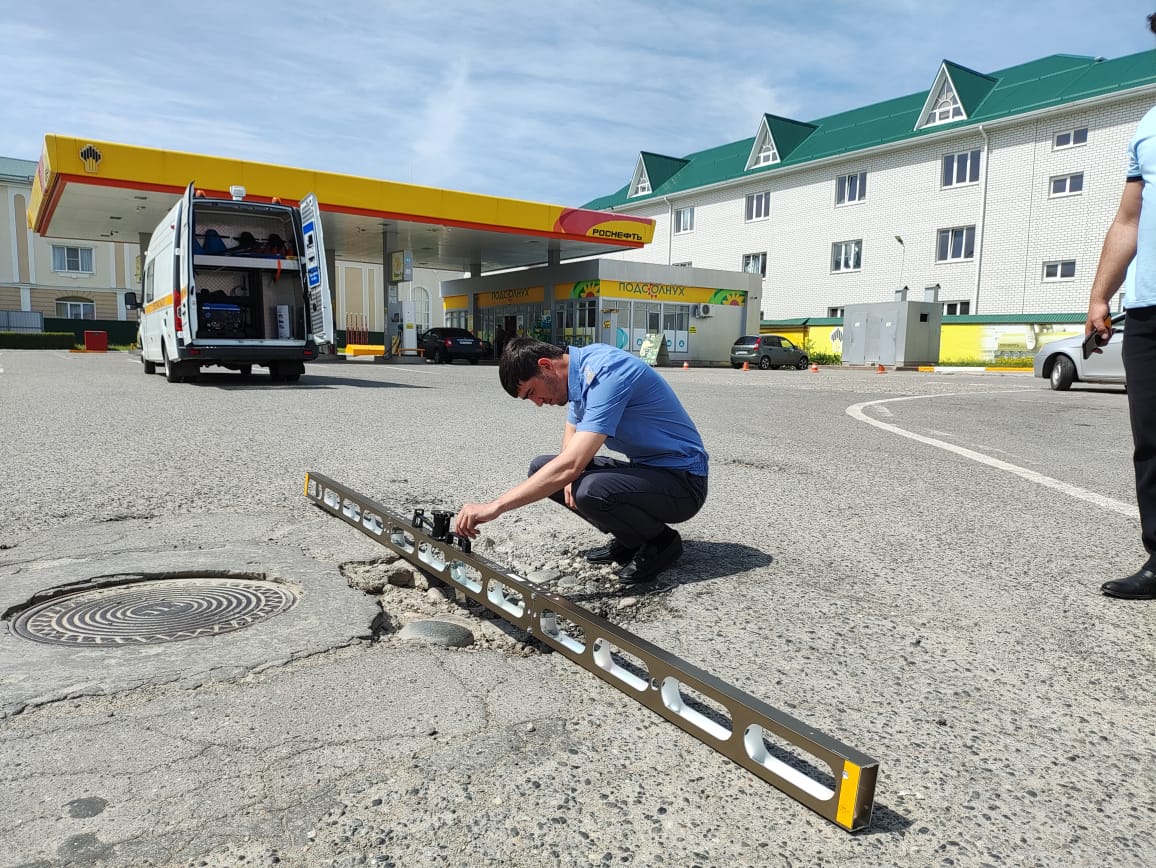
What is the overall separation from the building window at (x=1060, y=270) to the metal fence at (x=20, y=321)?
49458mm

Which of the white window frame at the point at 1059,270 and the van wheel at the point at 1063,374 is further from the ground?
the white window frame at the point at 1059,270

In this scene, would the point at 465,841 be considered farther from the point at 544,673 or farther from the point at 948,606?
the point at 948,606

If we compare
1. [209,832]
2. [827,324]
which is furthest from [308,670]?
[827,324]

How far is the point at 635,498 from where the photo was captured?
3234 mm

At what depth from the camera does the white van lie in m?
12.5

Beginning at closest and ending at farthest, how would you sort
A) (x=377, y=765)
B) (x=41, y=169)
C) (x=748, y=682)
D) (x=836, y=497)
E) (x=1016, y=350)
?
(x=377, y=765) → (x=748, y=682) → (x=836, y=497) → (x=41, y=169) → (x=1016, y=350)

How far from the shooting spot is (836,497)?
5.07 metres

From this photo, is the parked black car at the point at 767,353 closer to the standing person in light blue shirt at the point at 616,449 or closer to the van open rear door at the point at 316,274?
the van open rear door at the point at 316,274

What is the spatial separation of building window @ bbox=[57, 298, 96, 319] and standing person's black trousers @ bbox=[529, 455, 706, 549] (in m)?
54.1

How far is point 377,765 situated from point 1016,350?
32.2 m

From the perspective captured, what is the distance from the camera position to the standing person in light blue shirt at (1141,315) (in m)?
3.06

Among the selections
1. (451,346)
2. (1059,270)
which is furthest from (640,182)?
(1059,270)

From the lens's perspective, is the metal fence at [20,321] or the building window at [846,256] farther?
the metal fence at [20,321]

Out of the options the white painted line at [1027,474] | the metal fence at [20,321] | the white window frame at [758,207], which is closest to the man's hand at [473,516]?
the white painted line at [1027,474]
